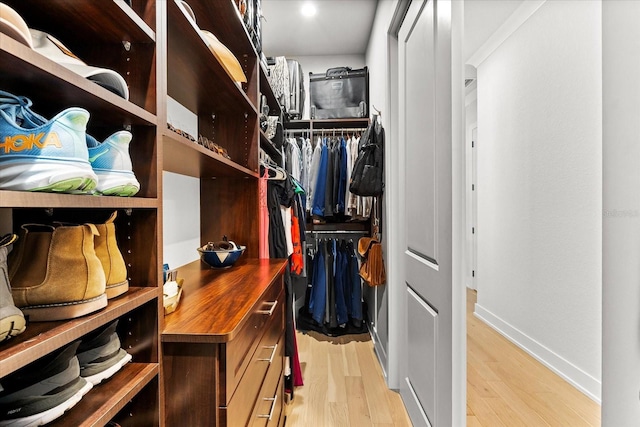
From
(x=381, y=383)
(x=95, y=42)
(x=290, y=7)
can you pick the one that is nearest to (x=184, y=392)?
(x=95, y=42)

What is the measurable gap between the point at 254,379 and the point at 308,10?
2.70 metres

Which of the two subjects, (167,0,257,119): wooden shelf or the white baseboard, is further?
the white baseboard

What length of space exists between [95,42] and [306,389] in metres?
2.04

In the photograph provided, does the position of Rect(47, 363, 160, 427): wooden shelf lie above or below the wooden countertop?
below

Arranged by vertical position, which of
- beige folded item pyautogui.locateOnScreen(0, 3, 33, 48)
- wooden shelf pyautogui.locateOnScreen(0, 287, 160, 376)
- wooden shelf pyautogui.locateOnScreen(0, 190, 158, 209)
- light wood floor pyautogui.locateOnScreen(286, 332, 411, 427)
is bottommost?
light wood floor pyautogui.locateOnScreen(286, 332, 411, 427)

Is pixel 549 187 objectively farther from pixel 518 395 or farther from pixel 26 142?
pixel 26 142

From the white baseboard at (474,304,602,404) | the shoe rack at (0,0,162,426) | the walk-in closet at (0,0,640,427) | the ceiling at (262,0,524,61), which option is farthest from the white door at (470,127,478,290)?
the shoe rack at (0,0,162,426)

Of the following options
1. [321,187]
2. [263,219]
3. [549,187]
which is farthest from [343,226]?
[549,187]

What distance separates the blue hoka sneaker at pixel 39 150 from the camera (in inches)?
15.8

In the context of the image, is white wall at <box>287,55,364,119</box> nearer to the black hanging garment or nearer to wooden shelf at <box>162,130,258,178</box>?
the black hanging garment

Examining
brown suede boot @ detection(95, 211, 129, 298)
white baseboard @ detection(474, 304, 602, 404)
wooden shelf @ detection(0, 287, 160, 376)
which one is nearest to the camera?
wooden shelf @ detection(0, 287, 160, 376)

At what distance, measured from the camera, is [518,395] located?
6.13ft

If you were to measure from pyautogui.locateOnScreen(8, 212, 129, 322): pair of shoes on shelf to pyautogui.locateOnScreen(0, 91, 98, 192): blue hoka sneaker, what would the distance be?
0.11m

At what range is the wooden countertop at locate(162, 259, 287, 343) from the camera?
658mm
